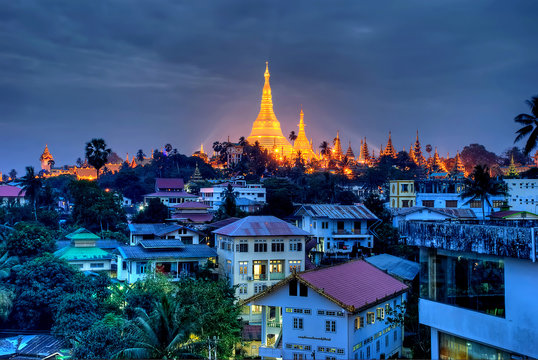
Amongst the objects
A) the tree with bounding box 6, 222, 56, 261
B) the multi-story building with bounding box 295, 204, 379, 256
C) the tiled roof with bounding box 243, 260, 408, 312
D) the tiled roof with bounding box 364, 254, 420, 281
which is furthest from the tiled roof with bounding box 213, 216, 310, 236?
the tree with bounding box 6, 222, 56, 261

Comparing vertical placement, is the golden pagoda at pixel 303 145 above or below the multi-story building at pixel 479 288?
above

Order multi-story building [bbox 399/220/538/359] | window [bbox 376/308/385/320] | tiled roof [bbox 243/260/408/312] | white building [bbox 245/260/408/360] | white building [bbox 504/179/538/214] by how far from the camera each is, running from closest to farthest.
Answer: multi-story building [bbox 399/220/538/359], white building [bbox 245/260/408/360], tiled roof [bbox 243/260/408/312], window [bbox 376/308/385/320], white building [bbox 504/179/538/214]

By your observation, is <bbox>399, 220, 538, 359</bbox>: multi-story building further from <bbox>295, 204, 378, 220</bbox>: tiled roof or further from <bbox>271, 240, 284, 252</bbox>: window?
<bbox>295, 204, 378, 220</bbox>: tiled roof

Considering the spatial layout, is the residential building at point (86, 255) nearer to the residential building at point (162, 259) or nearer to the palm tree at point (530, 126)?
the residential building at point (162, 259)

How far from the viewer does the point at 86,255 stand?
51938mm

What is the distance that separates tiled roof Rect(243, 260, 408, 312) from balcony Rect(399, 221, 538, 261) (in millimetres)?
11847

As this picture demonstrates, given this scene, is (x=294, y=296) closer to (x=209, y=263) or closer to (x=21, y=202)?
Result: (x=209, y=263)

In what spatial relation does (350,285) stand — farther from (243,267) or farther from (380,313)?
(243,267)

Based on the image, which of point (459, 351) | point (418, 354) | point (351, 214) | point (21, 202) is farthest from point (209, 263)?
point (21, 202)

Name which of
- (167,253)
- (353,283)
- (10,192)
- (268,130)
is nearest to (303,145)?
(268,130)

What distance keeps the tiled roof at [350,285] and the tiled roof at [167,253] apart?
15.2 metres

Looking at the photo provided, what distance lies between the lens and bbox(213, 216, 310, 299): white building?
41.9 meters

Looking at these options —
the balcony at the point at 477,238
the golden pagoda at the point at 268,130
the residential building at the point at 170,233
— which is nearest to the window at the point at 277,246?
the residential building at the point at 170,233

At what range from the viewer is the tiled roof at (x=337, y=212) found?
54406mm
